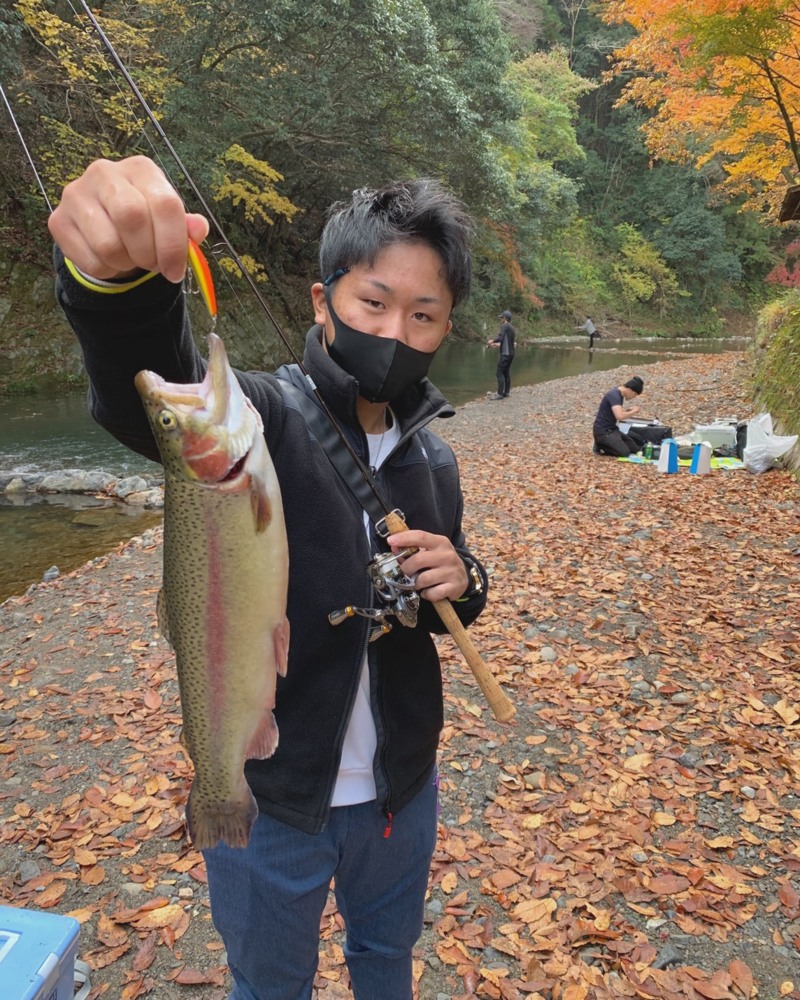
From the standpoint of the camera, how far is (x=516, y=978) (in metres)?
2.96

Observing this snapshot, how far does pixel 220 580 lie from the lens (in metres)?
1.41

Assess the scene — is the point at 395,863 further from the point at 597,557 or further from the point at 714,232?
the point at 714,232

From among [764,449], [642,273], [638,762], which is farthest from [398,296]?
[642,273]

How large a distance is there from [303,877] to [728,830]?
9.79ft

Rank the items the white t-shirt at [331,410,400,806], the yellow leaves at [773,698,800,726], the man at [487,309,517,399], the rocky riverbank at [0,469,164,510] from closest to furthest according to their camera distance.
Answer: the white t-shirt at [331,410,400,806] → the yellow leaves at [773,698,800,726] → the rocky riverbank at [0,469,164,510] → the man at [487,309,517,399]

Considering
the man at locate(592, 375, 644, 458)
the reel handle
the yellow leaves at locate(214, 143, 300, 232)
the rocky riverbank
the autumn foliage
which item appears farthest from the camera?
the yellow leaves at locate(214, 143, 300, 232)

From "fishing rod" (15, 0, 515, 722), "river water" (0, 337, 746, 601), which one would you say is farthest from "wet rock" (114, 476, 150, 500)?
"fishing rod" (15, 0, 515, 722)

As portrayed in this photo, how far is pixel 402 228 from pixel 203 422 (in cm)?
98

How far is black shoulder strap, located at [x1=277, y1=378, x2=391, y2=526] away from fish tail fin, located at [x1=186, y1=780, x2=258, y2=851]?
0.79m

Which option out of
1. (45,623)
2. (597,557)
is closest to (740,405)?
(597,557)

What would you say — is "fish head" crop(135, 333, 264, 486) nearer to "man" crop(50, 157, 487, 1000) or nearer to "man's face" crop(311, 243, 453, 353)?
"man" crop(50, 157, 487, 1000)

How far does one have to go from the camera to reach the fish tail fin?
1504mm

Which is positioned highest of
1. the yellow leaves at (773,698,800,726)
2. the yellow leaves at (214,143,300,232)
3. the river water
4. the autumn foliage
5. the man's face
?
the autumn foliage

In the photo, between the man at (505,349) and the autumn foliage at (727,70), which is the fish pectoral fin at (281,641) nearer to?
the autumn foliage at (727,70)
